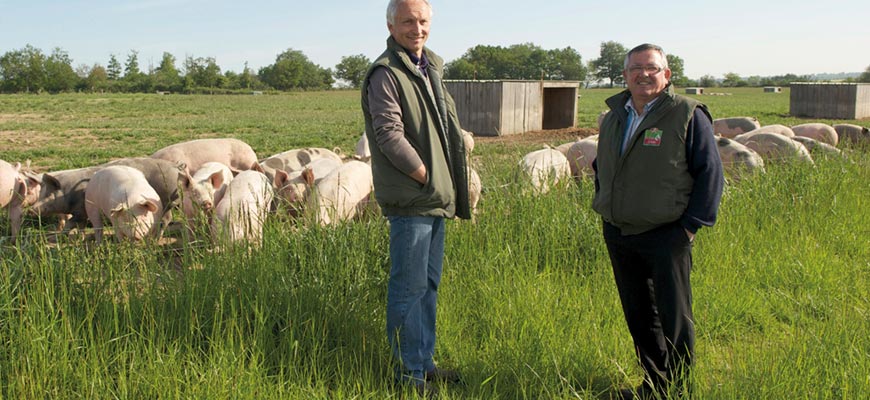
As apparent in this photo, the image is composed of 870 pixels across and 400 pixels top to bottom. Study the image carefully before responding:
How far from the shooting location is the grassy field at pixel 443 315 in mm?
3334

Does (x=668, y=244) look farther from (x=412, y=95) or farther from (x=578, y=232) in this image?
(x=578, y=232)

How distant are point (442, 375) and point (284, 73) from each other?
4897 inches

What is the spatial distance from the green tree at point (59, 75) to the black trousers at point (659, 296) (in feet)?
374

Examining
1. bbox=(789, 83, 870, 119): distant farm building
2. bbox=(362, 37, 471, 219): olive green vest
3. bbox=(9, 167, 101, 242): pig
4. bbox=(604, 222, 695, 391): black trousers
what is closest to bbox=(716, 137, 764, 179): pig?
bbox=(604, 222, 695, 391): black trousers

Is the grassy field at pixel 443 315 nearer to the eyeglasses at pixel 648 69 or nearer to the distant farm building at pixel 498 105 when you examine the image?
the eyeglasses at pixel 648 69

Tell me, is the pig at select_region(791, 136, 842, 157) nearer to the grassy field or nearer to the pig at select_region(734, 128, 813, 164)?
the pig at select_region(734, 128, 813, 164)

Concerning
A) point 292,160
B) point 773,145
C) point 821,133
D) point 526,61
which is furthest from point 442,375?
point 526,61

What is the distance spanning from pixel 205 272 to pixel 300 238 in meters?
0.77

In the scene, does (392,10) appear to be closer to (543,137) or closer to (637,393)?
(637,393)

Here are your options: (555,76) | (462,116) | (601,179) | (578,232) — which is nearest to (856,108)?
(462,116)

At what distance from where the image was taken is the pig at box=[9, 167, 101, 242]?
7.96m

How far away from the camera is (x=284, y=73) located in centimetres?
12325

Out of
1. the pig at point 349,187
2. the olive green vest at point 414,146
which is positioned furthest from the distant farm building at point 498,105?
the olive green vest at point 414,146

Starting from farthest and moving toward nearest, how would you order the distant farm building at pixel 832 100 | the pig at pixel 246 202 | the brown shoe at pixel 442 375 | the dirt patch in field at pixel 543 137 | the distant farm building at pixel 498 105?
1. the distant farm building at pixel 832 100
2. the distant farm building at pixel 498 105
3. the dirt patch in field at pixel 543 137
4. the pig at pixel 246 202
5. the brown shoe at pixel 442 375
